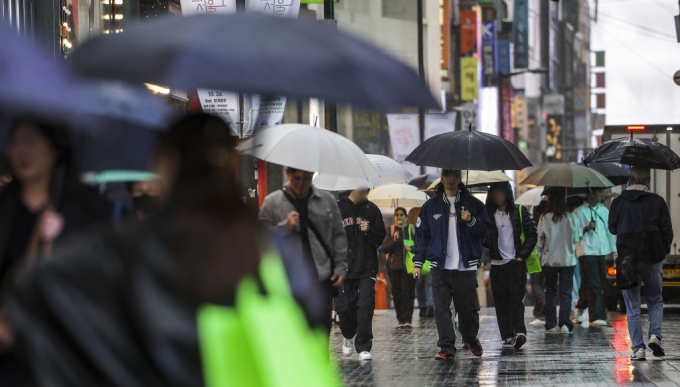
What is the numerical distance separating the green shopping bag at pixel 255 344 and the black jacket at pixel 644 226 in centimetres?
973

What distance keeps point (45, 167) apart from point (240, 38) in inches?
68.9

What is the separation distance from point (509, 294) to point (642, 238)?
95.4 inches

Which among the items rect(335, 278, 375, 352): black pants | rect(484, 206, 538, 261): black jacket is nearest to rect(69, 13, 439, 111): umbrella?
rect(335, 278, 375, 352): black pants

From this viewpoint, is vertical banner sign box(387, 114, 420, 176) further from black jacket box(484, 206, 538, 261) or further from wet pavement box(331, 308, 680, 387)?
black jacket box(484, 206, 538, 261)

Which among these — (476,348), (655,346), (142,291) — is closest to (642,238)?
(655,346)

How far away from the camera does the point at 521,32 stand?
275 feet

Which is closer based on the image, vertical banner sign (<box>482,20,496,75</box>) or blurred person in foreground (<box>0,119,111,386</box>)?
blurred person in foreground (<box>0,119,111,386</box>)

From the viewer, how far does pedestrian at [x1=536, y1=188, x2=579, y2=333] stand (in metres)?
15.6

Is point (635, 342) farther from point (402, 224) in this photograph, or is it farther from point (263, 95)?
point (263, 95)

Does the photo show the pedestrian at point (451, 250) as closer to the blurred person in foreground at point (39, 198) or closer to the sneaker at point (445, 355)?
the sneaker at point (445, 355)

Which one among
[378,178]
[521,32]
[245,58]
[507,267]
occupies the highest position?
[521,32]

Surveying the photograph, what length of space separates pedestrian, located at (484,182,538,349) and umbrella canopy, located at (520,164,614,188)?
7.53ft

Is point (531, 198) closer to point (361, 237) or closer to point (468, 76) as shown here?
point (361, 237)

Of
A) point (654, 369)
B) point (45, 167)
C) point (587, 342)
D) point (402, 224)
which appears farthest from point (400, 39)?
point (45, 167)
